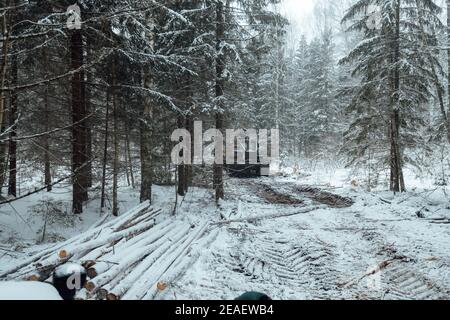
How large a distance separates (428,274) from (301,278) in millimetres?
2305

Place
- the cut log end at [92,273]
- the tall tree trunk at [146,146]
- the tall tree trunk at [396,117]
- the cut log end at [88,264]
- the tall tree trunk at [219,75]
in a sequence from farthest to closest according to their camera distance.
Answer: the tall tree trunk at [396,117]
the tall tree trunk at [219,75]
the tall tree trunk at [146,146]
the cut log end at [88,264]
the cut log end at [92,273]

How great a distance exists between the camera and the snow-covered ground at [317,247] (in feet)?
18.5

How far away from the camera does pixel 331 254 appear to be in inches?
A: 286

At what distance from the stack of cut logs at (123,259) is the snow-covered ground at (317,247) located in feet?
0.95

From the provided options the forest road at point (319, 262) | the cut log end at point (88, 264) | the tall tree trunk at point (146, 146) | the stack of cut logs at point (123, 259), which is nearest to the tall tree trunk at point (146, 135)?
the tall tree trunk at point (146, 146)

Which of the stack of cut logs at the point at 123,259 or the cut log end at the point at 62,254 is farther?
the cut log end at the point at 62,254

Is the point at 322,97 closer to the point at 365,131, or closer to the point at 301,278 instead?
the point at 365,131

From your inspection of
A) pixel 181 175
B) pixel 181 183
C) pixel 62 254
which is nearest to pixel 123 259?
pixel 62 254

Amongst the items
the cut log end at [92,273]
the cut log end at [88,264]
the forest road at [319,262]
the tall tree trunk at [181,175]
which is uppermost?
the tall tree trunk at [181,175]

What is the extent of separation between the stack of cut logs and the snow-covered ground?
0.29 m

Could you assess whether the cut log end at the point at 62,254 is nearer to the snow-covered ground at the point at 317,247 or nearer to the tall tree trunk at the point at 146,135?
the snow-covered ground at the point at 317,247

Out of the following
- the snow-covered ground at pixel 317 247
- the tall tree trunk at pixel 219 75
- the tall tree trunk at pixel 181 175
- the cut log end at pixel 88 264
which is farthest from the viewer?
the tall tree trunk at pixel 181 175

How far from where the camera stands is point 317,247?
7723mm

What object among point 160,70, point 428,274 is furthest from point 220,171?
point 428,274
